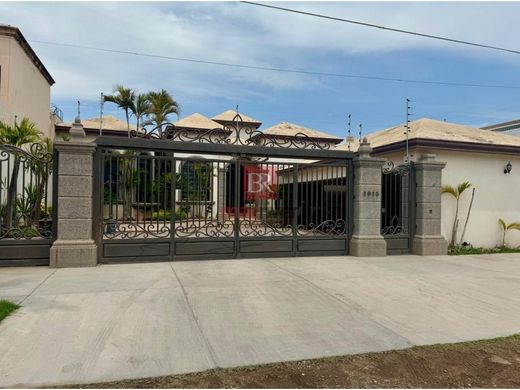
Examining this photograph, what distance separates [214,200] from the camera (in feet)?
32.0

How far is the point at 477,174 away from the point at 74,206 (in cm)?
1123

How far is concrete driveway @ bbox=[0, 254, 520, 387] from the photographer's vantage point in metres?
3.79

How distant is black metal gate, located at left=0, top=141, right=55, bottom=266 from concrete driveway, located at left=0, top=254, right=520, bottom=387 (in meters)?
0.48

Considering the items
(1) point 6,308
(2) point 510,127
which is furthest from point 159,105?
(2) point 510,127

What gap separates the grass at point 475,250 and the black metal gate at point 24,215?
10302 mm

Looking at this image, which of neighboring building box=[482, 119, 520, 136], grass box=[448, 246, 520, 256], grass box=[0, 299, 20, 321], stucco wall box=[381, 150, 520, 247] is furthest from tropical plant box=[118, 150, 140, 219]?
neighboring building box=[482, 119, 520, 136]

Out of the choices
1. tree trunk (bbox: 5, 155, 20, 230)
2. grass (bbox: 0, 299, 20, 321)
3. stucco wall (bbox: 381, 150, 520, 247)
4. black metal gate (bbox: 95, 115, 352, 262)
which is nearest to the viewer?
grass (bbox: 0, 299, 20, 321)

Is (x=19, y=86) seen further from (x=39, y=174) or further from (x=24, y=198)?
(x=24, y=198)

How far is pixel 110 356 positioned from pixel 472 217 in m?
11.4

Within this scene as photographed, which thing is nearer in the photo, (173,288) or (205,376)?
(205,376)

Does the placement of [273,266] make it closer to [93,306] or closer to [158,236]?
[158,236]

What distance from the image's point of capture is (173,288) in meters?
6.43

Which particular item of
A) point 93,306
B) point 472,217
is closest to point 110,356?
point 93,306

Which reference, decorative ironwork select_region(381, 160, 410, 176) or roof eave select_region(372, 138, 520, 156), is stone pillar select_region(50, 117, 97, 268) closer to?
decorative ironwork select_region(381, 160, 410, 176)
